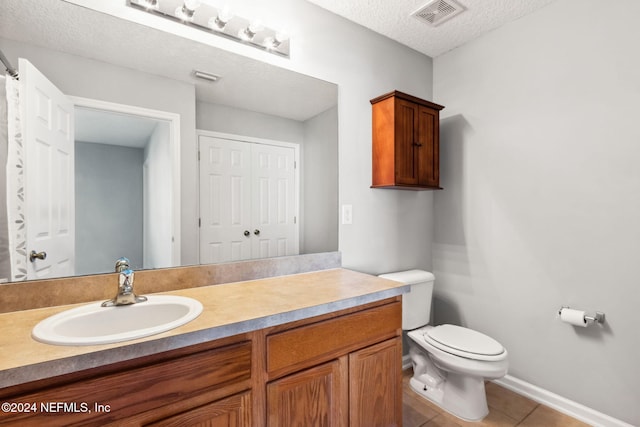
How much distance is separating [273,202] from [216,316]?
0.77m

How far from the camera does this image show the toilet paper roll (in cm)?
166

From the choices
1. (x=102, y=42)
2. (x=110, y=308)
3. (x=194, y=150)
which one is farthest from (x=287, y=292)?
(x=102, y=42)

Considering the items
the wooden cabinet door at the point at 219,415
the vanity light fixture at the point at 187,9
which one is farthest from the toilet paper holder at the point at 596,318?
the vanity light fixture at the point at 187,9

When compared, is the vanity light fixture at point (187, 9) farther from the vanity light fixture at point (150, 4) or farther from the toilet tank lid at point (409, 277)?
the toilet tank lid at point (409, 277)

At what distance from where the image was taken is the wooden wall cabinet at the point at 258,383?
2.46 feet

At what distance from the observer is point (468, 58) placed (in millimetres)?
2246

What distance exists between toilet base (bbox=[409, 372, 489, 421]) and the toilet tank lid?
1.90ft

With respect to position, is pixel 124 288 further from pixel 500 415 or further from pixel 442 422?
pixel 500 415

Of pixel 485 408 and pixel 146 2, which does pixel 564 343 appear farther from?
pixel 146 2

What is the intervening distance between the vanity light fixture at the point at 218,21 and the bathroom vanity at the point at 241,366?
124 centimetres

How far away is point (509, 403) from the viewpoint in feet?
6.16

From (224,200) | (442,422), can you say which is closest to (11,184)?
(224,200)

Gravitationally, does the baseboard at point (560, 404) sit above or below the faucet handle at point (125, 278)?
below

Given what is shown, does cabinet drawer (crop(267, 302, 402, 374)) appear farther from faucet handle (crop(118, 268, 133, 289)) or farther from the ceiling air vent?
the ceiling air vent
